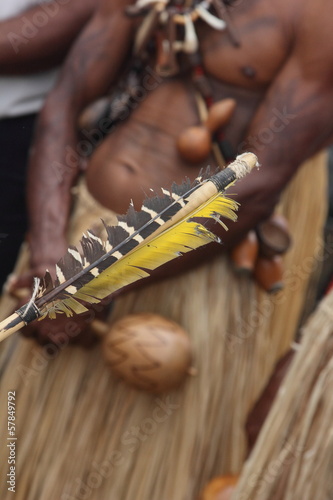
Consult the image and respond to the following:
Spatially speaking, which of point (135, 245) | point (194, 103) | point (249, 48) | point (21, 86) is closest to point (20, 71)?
point (21, 86)

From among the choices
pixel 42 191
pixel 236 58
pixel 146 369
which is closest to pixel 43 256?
pixel 42 191

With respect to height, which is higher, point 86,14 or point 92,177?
point 86,14

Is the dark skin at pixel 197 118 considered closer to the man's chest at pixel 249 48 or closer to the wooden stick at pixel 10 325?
the man's chest at pixel 249 48

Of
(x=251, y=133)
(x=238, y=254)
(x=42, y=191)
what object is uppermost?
(x=42, y=191)

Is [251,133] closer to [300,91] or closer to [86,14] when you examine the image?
[300,91]

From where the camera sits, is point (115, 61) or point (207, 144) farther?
point (115, 61)

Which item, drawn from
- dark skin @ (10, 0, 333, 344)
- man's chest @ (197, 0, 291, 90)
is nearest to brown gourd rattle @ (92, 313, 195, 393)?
dark skin @ (10, 0, 333, 344)

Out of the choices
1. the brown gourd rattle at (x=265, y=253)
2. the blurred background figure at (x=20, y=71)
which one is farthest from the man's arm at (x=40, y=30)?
the brown gourd rattle at (x=265, y=253)

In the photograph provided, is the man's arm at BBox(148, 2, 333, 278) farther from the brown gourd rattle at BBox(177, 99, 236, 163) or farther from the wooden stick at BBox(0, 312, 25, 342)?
the wooden stick at BBox(0, 312, 25, 342)
